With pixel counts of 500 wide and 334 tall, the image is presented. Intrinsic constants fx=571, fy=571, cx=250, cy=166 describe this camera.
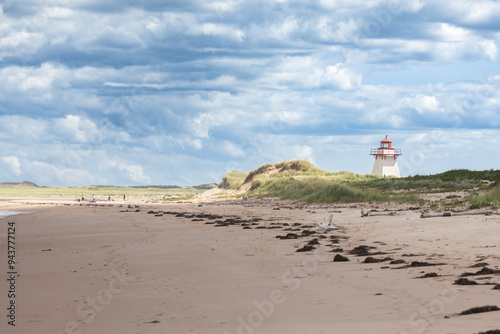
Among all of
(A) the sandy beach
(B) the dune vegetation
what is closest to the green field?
(B) the dune vegetation

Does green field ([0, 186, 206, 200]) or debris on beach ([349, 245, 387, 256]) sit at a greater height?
green field ([0, 186, 206, 200])

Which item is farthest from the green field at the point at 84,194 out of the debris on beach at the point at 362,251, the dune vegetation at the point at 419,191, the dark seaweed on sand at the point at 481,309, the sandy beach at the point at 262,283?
the dark seaweed on sand at the point at 481,309

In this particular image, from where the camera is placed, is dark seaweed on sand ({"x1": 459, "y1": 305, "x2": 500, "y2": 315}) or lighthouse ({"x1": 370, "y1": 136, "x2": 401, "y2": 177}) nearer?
dark seaweed on sand ({"x1": 459, "y1": 305, "x2": 500, "y2": 315})

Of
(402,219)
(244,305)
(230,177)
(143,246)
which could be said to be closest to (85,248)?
(143,246)

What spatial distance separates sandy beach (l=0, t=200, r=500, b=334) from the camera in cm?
659

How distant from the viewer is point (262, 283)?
9234mm

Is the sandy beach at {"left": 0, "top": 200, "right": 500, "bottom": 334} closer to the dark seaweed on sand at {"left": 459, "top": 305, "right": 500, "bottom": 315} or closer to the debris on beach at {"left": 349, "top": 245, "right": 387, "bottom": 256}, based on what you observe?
the debris on beach at {"left": 349, "top": 245, "right": 387, "bottom": 256}

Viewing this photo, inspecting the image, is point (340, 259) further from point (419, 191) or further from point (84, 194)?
point (84, 194)

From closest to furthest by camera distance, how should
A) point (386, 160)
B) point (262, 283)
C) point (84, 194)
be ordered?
point (262, 283) < point (386, 160) < point (84, 194)

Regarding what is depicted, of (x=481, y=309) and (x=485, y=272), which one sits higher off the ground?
(x=485, y=272)

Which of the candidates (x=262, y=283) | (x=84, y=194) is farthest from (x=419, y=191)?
(x=84, y=194)

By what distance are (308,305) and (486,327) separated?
2.42m

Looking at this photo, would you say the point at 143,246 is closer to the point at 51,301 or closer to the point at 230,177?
the point at 51,301

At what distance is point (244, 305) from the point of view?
762cm
